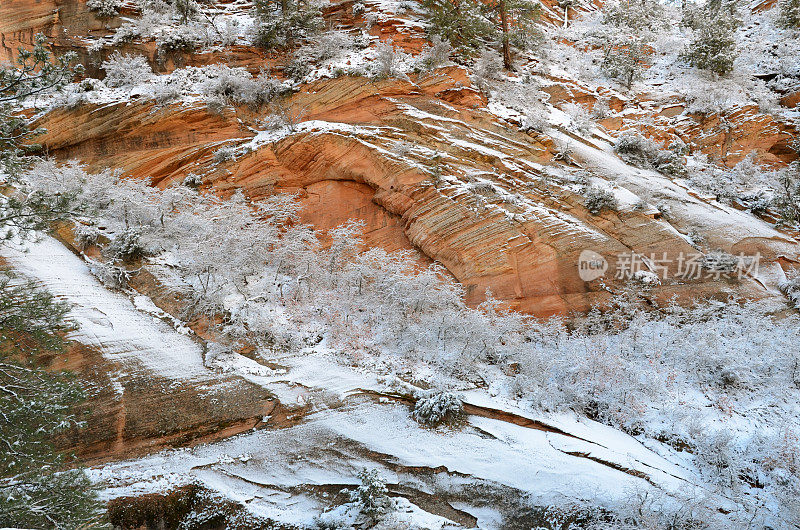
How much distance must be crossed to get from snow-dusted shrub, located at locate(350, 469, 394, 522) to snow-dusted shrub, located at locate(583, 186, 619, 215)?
35.4 ft

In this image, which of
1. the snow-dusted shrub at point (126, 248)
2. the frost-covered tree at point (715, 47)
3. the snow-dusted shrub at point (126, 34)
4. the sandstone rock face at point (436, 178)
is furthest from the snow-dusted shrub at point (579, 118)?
the snow-dusted shrub at point (126, 34)

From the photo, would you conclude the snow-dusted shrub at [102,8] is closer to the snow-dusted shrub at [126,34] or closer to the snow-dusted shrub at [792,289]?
the snow-dusted shrub at [126,34]

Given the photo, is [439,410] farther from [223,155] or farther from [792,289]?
[223,155]

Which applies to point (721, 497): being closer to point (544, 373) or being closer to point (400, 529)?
point (544, 373)

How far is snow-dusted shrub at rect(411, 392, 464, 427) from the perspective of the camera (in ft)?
30.9

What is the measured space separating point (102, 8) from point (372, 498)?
2275 cm

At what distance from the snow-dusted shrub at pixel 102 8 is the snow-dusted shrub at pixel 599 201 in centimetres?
2140

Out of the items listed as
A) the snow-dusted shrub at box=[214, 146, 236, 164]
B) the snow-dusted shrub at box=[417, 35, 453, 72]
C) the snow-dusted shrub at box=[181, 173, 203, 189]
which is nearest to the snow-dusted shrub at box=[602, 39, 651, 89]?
the snow-dusted shrub at box=[417, 35, 453, 72]

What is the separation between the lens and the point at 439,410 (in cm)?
944

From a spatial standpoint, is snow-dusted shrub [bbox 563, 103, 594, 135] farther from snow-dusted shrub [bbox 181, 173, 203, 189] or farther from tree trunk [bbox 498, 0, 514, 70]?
snow-dusted shrub [bbox 181, 173, 203, 189]

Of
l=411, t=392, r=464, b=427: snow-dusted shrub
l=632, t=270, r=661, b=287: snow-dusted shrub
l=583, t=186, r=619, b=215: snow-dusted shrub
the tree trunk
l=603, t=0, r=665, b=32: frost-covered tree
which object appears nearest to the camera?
l=411, t=392, r=464, b=427: snow-dusted shrub

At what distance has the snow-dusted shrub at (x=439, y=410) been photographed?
9.41 m

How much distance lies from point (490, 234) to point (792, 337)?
27.5ft

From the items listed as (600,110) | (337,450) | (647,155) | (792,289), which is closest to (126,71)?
(337,450)
